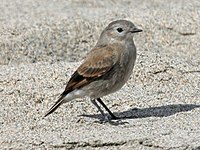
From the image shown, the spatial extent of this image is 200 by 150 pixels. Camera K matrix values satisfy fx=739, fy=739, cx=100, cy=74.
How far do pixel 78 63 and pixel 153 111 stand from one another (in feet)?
5.38

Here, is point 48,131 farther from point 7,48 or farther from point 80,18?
point 80,18

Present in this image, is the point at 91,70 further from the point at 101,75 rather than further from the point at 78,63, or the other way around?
the point at 78,63

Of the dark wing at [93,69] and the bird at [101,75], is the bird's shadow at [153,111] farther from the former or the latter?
the dark wing at [93,69]

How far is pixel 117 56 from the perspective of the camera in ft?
24.5

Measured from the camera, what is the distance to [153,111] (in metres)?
7.66

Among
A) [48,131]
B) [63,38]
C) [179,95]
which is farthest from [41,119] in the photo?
[63,38]

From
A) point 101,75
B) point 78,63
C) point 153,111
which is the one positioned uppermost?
point 101,75

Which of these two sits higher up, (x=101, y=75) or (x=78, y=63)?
(x=101, y=75)

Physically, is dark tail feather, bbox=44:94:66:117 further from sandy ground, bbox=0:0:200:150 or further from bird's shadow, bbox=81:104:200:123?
bird's shadow, bbox=81:104:200:123

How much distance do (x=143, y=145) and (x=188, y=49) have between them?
152 inches

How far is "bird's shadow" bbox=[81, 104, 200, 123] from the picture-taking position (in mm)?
7531

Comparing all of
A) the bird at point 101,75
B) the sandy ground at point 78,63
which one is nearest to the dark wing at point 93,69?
the bird at point 101,75

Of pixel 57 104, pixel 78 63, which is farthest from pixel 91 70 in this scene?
pixel 78 63

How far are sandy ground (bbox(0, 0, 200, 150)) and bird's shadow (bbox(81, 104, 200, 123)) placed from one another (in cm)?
1
